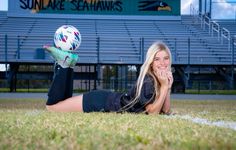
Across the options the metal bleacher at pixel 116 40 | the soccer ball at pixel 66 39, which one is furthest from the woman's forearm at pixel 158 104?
the metal bleacher at pixel 116 40

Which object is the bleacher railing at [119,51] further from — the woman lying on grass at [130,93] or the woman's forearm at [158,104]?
the woman's forearm at [158,104]

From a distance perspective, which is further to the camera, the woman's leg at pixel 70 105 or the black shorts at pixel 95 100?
the woman's leg at pixel 70 105

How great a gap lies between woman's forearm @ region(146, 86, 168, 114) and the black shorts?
47 cm

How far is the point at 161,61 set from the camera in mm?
4676

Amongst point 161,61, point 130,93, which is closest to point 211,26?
point 161,61

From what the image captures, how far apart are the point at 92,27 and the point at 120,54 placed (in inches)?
139

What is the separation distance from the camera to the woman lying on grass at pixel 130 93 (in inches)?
179

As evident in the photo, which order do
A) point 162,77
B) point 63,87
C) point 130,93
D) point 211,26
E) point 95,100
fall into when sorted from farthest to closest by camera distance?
point 211,26, point 63,87, point 95,100, point 130,93, point 162,77

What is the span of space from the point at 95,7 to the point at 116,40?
458cm

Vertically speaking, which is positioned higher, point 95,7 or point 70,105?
point 95,7

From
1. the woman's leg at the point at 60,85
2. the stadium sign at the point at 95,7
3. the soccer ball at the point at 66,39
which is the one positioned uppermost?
the stadium sign at the point at 95,7

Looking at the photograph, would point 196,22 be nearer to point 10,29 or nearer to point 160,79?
point 10,29

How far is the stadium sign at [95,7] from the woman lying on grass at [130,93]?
1905 centimetres

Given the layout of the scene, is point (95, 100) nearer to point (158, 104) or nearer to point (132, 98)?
point (132, 98)
